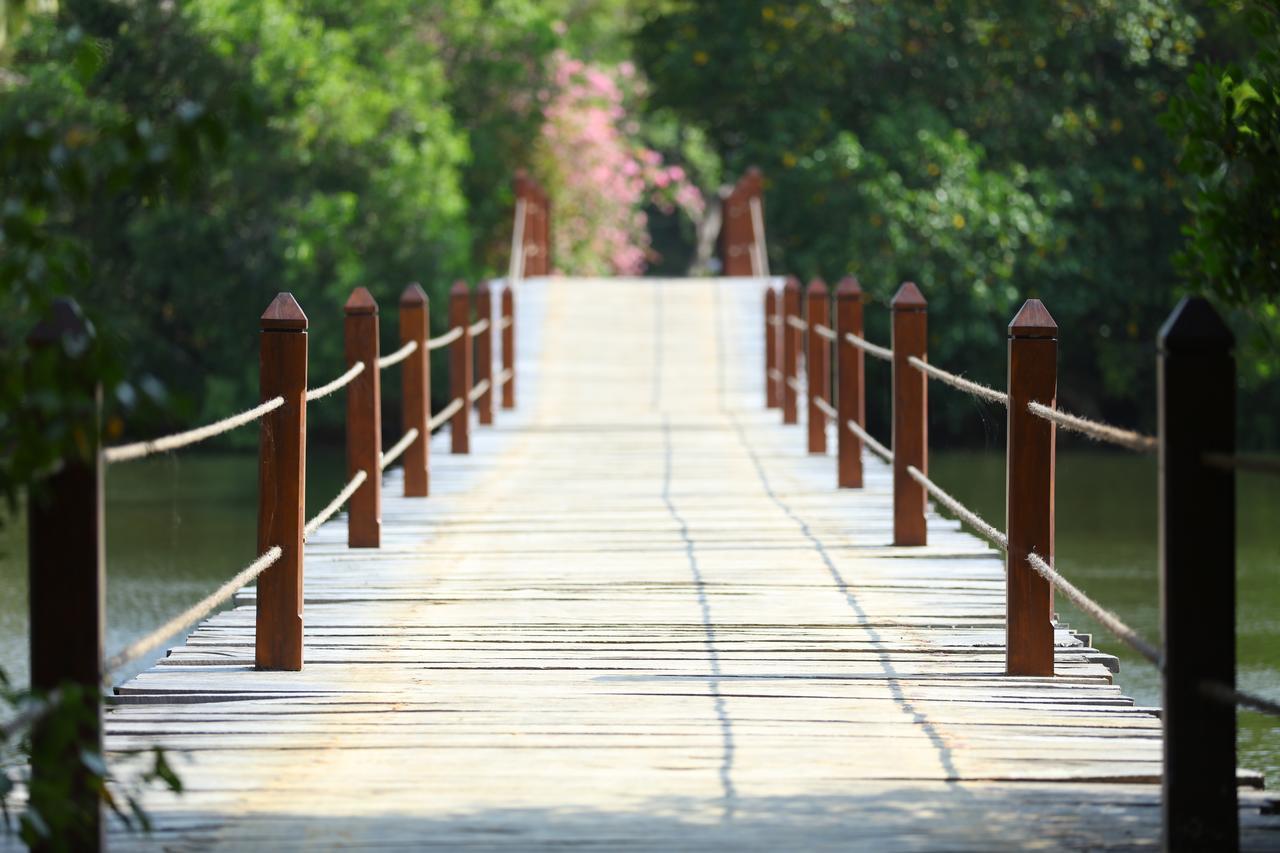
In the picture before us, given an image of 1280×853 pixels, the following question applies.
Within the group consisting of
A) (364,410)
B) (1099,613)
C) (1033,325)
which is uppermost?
(1033,325)

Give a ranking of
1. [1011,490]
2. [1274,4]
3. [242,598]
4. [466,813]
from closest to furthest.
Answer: [466,813] < [1274,4] < [1011,490] < [242,598]

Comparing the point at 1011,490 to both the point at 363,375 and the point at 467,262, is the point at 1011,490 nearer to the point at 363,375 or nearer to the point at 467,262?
the point at 363,375

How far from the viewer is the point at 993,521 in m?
14.2

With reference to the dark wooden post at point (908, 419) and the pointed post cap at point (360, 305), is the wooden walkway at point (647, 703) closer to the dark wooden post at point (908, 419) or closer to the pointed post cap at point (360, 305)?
the dark wooden post at point (908, 419)

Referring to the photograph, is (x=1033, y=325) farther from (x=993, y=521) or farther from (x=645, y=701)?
(x=993, y=521)

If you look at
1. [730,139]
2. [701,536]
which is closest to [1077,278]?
[730,139]

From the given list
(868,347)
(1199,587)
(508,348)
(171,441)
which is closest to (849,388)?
(868,347)

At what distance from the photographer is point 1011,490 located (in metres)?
4.72

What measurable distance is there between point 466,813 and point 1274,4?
222 centimetres

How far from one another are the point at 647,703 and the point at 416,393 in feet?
13.8

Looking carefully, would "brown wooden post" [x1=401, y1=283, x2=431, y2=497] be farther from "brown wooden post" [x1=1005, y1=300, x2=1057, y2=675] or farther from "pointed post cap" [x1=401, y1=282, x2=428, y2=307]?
"brown wooden post" [x1=1005, y1=300, x2=1057, y2=675]

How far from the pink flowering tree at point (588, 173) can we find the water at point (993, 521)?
12.8 ft

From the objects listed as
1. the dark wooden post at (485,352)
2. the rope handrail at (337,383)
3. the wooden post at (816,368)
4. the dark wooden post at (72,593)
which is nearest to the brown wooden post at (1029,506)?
the rope handrail at (337,383)

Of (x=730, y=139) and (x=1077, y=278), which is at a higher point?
(x=730, y=139)
